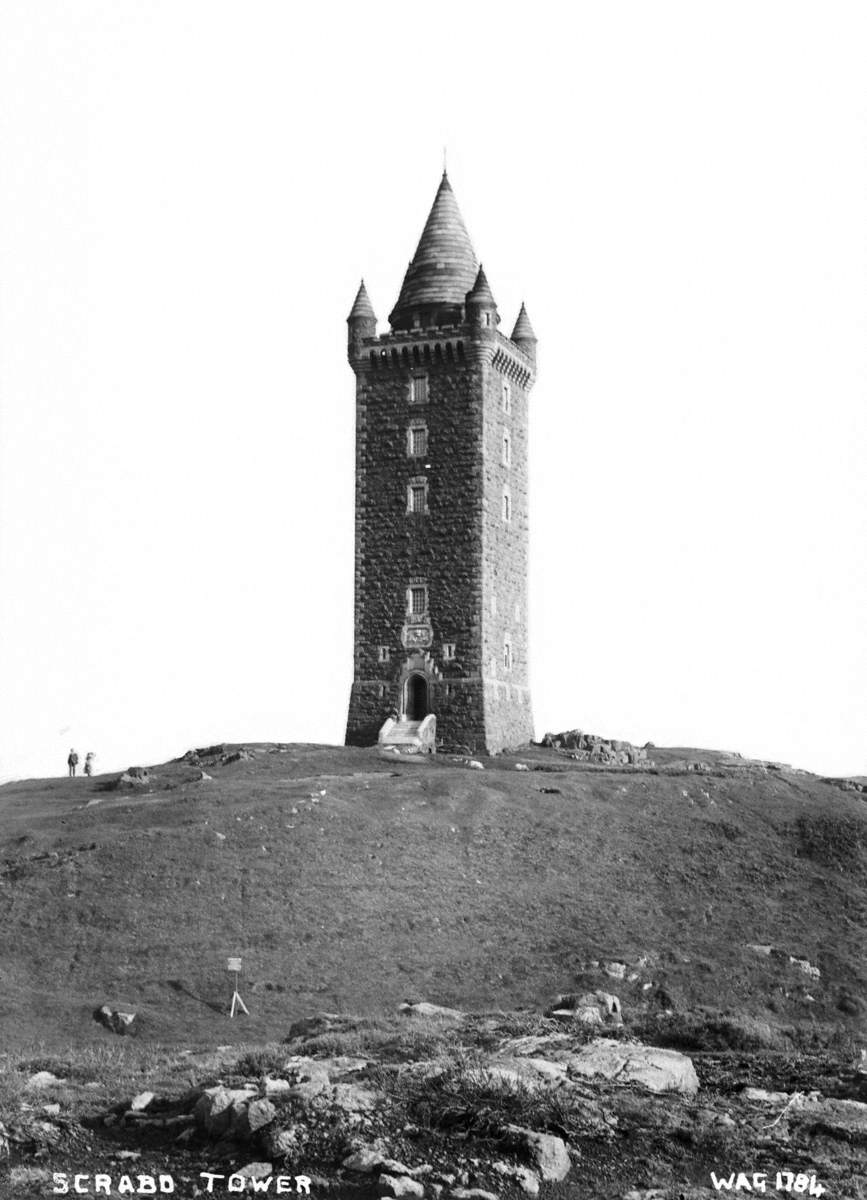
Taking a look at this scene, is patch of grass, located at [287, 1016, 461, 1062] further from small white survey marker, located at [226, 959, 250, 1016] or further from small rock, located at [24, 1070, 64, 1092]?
small white survey marker, located at [226, 959, 250, 1016]

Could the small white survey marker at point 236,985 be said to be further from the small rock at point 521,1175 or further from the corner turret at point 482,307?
the corner turret at point 482,307

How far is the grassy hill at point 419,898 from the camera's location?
36.1 meters

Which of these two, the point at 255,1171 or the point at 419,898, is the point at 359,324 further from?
the point at 255,1171

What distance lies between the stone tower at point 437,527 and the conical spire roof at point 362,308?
0.11m

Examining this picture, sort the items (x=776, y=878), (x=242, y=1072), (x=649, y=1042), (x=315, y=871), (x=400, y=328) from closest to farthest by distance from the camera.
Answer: (x=242, y=1072) → (x=649, y=1042) → (x=315, y=871) → (x=776, y=878) → (x=400, y=328)

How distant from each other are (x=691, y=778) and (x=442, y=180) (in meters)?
36.4

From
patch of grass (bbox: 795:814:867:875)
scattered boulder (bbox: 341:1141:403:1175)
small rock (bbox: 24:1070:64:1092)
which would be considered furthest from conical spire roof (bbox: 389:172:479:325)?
scattered boulder (bbox: 341:1141:403:1175)

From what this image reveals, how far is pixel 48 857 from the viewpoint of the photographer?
1727 inches

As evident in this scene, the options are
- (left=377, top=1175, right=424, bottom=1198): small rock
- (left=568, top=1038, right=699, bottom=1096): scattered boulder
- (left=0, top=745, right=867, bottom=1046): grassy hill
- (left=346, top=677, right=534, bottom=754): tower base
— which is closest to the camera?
(left=377, top=1175, right=424, bottom=1198): small rock

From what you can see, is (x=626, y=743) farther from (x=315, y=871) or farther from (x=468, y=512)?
(x=315, y=871)

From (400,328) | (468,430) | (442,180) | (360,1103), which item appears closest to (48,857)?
(360,1103)

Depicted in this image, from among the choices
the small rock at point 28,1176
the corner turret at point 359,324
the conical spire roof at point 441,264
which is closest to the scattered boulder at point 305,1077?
the small rock at point 28,1176

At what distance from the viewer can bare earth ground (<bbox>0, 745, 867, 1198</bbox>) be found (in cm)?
2261

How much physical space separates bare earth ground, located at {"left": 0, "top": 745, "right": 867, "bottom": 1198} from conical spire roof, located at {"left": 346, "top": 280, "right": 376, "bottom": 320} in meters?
25.1
